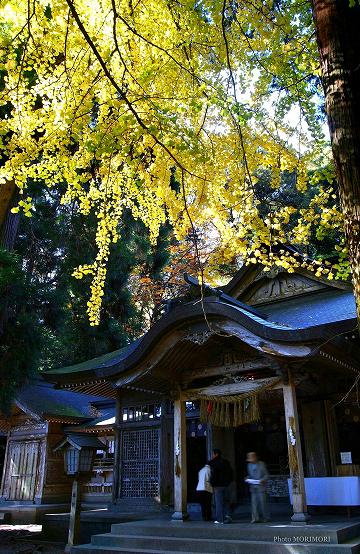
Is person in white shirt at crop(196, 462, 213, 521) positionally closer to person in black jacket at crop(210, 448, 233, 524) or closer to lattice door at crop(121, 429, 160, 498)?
person in black jacket at crop(210, 448, 233, 524)

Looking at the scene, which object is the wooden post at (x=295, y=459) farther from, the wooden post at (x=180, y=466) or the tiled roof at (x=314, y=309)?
the wooden post at (x=180, y=466)

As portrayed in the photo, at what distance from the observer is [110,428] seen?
49.7 ft

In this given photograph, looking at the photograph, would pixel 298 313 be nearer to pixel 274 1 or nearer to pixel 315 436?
pixel 315 436

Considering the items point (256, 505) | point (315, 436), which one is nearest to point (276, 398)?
point (315, 436)

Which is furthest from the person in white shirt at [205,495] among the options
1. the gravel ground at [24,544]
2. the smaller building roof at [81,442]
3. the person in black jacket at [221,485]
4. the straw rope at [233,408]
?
the gravel ground at [24,544]

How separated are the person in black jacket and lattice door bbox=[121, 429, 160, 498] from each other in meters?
2.12

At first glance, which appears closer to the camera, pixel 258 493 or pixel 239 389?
pixel 258 493

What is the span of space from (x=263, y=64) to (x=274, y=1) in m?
Result: 1.46

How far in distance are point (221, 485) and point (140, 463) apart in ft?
9.01

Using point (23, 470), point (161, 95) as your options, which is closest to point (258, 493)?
point (161, 95)

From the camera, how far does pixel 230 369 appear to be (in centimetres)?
841

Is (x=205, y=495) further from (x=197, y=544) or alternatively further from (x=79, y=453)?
(x=79, y=453)

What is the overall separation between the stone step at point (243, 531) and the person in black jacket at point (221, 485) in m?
0.34

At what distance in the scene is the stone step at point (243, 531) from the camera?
5.96m
